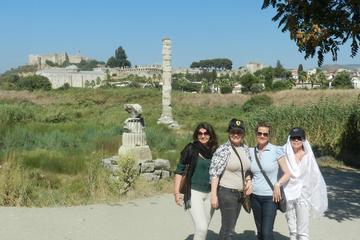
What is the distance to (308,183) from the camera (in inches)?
208

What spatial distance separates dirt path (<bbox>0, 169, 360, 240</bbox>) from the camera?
641 centimetres

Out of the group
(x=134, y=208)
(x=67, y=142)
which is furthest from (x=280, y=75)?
(x=134, y=208)

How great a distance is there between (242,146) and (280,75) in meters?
119

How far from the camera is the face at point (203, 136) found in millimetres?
5035

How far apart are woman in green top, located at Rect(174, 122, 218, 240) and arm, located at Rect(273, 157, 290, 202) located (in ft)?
2.23

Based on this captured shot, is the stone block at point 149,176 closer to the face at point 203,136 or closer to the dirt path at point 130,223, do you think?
the dirt path at point 130,223

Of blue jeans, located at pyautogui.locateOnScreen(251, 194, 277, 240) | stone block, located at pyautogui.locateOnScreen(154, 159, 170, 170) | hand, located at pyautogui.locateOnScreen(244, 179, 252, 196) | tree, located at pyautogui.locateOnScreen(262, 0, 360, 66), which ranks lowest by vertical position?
stone block, located at pyautogui.locateOnScreen(154, 159, 170, 170)

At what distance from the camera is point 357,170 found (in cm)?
1363

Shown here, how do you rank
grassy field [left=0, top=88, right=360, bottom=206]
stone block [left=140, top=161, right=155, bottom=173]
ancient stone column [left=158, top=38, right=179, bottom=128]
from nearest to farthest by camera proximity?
1. grassy field [left=0, top=88, right=360, bottom=206]
2. stone block [left=140, top=161, right=155, bottom=173]
3. ancient stone column [left=158, top=38, right=179, bottom=128]

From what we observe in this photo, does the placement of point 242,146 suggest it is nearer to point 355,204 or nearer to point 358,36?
point 358,36

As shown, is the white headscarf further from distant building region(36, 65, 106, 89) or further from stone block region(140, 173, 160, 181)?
distant building region(36, 65, 106, 89)

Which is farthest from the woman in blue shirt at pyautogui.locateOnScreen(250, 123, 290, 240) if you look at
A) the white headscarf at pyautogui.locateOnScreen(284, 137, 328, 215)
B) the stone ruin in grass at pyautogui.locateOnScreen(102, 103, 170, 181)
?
the stone ruin in grass at pyautogui.locateOnScreen(102, 103, 170, 181)

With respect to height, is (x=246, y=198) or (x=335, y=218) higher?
(x=246, y=198)

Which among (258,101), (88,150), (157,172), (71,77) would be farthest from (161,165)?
(71,77)
